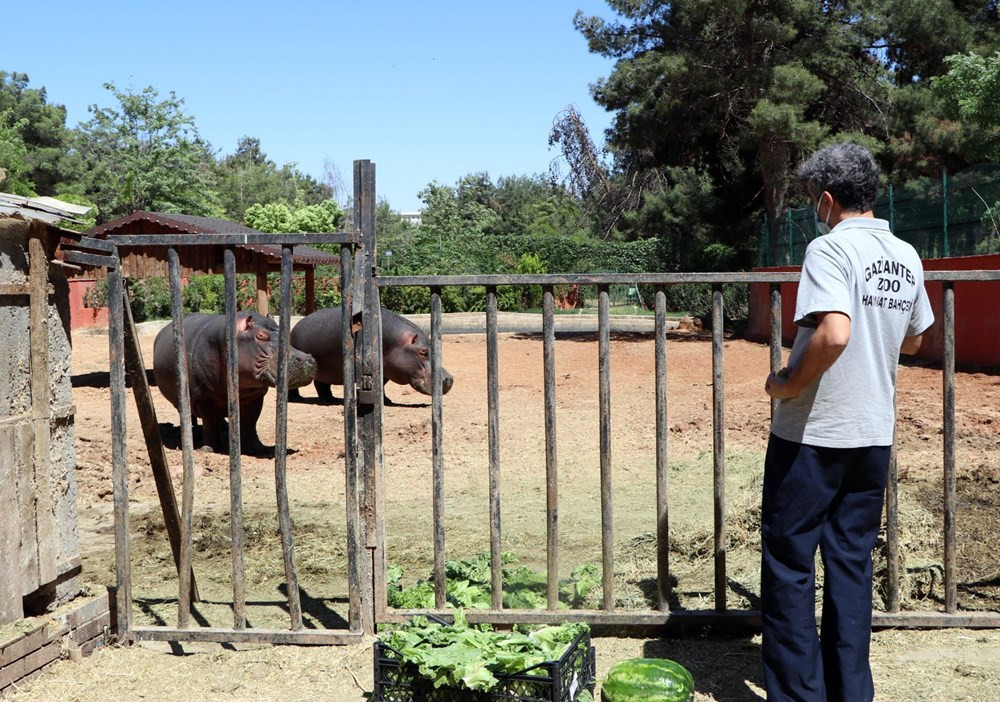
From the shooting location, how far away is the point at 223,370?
30.2 feet

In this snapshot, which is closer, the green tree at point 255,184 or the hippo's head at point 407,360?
the hippo's head at point 407,360

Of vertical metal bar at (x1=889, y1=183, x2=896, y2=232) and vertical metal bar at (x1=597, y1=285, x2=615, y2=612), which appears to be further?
vertical metal bar at (x1=889, y1=183, x2=896, y2=232)

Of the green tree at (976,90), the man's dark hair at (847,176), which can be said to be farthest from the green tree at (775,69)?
the man's dark hair at (847,176)

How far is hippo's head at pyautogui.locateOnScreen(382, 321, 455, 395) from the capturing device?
11.6 metres

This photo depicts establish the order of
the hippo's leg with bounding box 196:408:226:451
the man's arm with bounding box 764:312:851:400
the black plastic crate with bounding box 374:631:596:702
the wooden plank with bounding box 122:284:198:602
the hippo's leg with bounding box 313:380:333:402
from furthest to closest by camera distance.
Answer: the hippo's leg with bounding box 313:380:333:402, the hippo's leg with bounding box 196:408:226:451, the wooden plank with bounding box 122:284:198:602, the black plastic crate with bounding box 374:631:596:702, the man's arm with bounding box 764:312:851:400

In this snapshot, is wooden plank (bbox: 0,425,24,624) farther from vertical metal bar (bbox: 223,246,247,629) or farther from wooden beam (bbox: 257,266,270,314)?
wooden beam (bbox: 257,266,270,314)

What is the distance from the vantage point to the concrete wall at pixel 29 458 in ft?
13.2

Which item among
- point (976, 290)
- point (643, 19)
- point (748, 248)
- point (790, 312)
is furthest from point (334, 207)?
point (976, 290)

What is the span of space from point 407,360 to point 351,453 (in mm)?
7255

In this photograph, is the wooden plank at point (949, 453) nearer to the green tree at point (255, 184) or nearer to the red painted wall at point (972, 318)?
the red painted wall at point (972, 318)

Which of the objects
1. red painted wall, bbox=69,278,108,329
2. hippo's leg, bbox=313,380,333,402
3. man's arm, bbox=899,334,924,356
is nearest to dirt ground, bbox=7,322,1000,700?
hippo's leg, bbox=313,380,333,402

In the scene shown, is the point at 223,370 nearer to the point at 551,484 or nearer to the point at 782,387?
the point at 551,484

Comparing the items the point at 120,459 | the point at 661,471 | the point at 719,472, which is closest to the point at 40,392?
the point at 120,459

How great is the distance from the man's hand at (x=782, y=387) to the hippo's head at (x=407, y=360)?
835 cm
